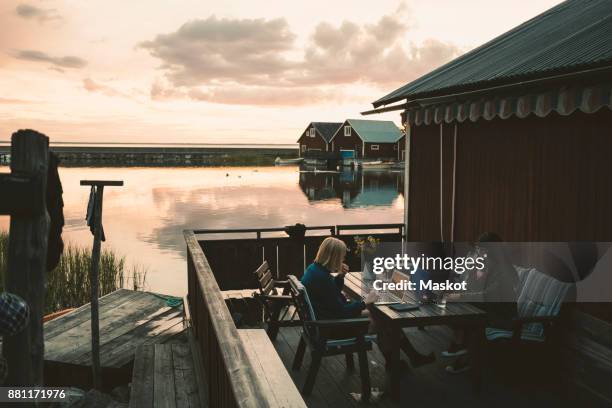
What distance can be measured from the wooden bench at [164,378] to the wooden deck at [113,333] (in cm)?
80

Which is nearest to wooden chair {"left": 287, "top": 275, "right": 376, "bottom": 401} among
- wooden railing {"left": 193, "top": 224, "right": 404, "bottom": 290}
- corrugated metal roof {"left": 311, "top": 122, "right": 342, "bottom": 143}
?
wooden railing {"left": 193, "top": 224, "right": 404, "bottom": 290}

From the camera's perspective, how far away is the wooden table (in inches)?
208

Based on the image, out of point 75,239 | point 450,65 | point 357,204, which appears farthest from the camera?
point 357,204

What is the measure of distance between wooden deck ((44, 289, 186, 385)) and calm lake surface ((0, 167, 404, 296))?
22.4ft

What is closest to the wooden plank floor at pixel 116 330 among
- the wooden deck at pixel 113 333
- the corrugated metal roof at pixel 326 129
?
the wooden deck at pixel 113 333

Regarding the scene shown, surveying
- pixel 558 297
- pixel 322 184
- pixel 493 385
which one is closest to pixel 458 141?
pixel 558 297

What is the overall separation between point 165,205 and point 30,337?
37565mm

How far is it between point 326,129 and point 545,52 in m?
83.7

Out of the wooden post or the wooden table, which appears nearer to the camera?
the wooden post

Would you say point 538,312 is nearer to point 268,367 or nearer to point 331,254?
point 331,254

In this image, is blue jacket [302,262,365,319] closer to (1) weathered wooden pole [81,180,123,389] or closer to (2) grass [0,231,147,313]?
(1) weathered wooden pole [81,180,123,389]

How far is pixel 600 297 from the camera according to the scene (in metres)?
5.69

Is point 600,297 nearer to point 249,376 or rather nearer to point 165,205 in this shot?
point 249,376

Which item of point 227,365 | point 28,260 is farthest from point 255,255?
point 227,365
